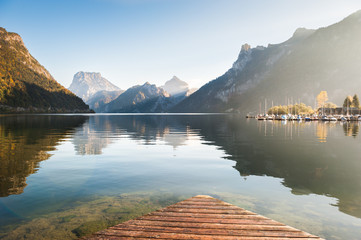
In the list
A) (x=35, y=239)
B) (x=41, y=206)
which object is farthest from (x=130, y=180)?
(x=35, y=239)

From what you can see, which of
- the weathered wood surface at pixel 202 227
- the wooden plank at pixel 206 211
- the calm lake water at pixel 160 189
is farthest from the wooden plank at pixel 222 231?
the calm lake water at pixel 160 189

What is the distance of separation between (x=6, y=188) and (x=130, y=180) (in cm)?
880

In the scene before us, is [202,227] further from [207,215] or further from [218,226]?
[207,215]

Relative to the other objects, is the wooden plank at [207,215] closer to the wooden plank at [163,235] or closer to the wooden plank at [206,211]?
the wooden plank at [206,211]

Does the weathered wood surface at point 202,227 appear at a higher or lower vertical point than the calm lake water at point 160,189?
higher

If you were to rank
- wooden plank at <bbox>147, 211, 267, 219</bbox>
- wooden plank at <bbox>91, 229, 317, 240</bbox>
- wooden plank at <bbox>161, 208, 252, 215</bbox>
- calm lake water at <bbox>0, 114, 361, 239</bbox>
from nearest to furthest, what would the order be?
wooden plank at <bbox>91, 229, 317, 240</bbox>
wooden plank at <bbox>147, 211, 267, 219</bbox>
wooden plank at <bbox>161, 208, 252, 215</bbox>
calm lake water at <bbox>0, 114, 361, 239</bbox>

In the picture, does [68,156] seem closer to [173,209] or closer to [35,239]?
[35,239]

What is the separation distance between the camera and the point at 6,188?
16922 mm

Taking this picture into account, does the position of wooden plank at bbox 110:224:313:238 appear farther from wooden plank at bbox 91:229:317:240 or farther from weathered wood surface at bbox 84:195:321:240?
wooden plank at bbox 91:229:317:240

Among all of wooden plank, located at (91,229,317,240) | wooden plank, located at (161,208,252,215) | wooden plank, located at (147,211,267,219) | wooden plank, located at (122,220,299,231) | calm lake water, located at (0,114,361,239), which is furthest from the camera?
calm lake water, located at (0,114,361,239)

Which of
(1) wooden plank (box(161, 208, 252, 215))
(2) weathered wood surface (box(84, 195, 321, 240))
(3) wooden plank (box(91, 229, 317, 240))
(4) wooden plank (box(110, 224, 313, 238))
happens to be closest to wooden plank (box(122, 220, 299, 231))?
(2) weathered wood surface (box(84, 195, 321, 240))

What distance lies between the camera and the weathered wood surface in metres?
7.76

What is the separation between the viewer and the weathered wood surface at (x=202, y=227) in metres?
7.76

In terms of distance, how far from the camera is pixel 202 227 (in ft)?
27.5
